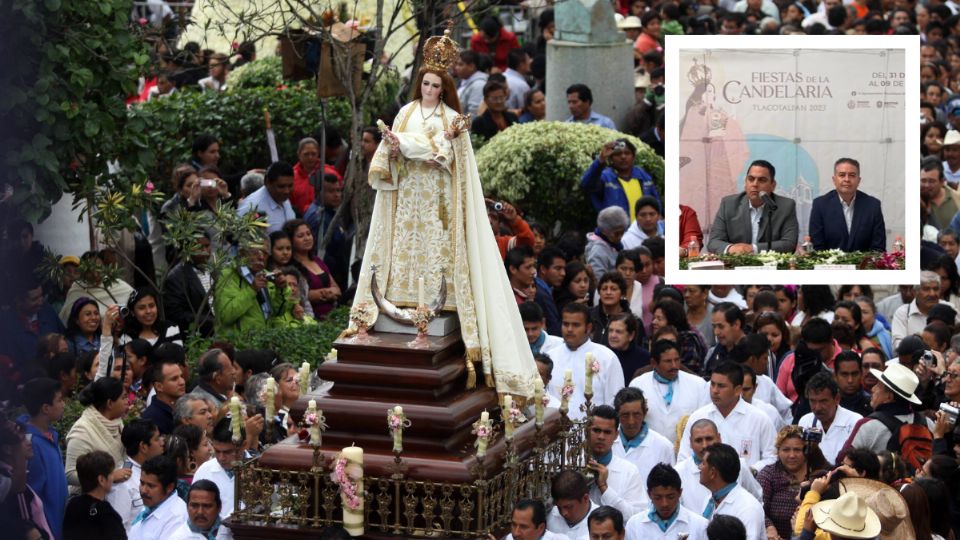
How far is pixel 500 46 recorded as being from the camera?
24.6 metres

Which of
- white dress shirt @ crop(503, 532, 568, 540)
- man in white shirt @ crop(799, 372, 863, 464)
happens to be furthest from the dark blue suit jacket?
white dress shirt @ crop(503, 532, 568, 540)

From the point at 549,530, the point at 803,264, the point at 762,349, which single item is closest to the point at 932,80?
the point at 762,349

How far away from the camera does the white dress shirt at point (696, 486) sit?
12781mm

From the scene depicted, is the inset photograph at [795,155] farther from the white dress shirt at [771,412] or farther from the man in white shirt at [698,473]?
the white dress shirt at [771,412]

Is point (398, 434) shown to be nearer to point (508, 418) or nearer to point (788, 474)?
point (508, 418)

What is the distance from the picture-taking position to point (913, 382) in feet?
43.5

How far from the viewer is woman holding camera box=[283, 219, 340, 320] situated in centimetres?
1623

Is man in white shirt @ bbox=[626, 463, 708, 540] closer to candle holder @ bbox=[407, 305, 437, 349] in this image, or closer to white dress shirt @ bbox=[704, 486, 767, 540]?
white dress shirt @ bbox=[704, 486, 767, 540]

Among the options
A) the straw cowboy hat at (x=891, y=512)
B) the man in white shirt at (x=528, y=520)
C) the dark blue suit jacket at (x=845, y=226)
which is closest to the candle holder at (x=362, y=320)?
the man in white shirt at (x=528, y=520)

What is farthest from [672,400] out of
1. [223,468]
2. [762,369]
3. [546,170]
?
[546,170]

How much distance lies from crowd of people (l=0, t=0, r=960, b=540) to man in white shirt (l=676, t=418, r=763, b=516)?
0.05 feet

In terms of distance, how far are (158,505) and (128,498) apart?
379mm

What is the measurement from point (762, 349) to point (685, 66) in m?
2.69

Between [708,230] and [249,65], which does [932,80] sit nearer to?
[249,65]
